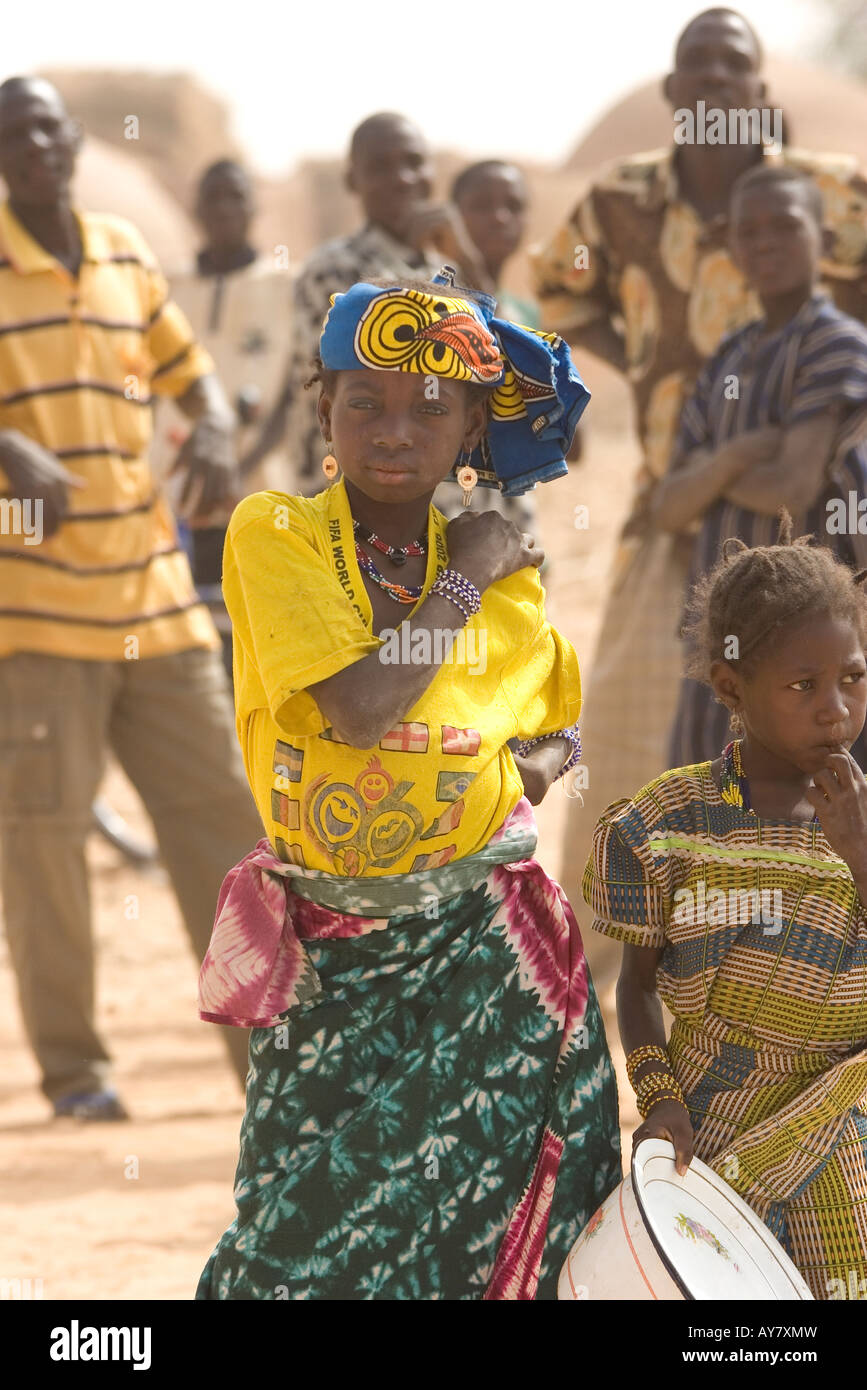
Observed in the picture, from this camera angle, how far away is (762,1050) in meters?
2.59

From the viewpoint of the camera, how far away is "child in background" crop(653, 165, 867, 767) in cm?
416

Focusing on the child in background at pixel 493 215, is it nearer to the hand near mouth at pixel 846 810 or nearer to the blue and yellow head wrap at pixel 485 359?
the blue and yellow head wrap at pixel 485 359

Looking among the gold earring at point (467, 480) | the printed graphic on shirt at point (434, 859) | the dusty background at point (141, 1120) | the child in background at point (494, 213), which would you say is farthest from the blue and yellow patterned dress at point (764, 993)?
the child in background at point (494, 213)

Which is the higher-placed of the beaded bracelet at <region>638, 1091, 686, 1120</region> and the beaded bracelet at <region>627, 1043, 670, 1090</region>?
the beaded bracelet at <region>627, 1043, 670, 1090</region>

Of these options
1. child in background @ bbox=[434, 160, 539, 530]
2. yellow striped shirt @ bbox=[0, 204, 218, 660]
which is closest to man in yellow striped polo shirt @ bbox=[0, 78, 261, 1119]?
yellow striped shirt @ bbox=[0, 204, 218, 660]

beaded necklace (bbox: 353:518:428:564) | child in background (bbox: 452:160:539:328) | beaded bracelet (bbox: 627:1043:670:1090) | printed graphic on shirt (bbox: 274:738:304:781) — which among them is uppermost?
child in background (bbox: 452:160:539:328)

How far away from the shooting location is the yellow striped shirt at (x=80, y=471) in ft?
16.1

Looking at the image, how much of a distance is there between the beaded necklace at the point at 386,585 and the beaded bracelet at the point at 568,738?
0.88 feet

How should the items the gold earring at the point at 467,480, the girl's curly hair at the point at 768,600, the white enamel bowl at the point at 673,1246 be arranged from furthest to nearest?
the gold earring at the point at 467,480 → the girl's curly hair at the point at 768,600 → the white enamel bowl at the point at 673,1246

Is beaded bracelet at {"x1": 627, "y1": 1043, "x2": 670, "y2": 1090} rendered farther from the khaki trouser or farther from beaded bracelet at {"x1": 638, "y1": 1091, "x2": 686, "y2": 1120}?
the khaki trouser

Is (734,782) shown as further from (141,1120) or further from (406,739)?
(141,1120)

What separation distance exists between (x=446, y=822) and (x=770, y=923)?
46cm

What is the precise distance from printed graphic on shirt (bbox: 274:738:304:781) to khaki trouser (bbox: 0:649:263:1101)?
2.31 metres

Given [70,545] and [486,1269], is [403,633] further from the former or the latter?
[70,545]
